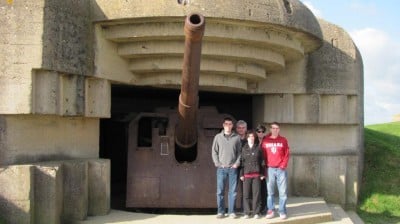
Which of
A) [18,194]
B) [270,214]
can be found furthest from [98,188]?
[270,214]

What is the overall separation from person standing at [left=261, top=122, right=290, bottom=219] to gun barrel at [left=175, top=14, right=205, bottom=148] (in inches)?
42.5

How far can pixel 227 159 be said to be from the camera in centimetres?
712

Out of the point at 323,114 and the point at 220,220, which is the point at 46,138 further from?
the point at 323,114

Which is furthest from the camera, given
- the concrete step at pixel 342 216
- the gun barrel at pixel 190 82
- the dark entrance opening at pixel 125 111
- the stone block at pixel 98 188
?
the dark entrance opening at pixel 125 111

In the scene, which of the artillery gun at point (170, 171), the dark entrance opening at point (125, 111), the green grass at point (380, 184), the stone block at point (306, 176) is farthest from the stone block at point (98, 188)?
the green grass at point (380, 184)

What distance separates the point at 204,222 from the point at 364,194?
13.5 feet

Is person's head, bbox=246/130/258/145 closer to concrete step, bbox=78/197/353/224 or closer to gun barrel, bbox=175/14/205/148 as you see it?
gun barrel, bbox=175/14/205/148

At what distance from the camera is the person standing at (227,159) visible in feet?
23.4

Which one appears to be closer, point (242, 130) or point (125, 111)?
point (242, 130)

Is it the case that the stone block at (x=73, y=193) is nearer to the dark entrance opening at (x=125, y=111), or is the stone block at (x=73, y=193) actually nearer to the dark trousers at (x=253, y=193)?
the dark entrance opening at (x=125, y=111)

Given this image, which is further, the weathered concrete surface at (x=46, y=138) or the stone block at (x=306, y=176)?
the stone block at (x=306, y=176)

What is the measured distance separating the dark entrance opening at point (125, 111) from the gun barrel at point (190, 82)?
117 centimetres

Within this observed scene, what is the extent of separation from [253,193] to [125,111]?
16.0ft

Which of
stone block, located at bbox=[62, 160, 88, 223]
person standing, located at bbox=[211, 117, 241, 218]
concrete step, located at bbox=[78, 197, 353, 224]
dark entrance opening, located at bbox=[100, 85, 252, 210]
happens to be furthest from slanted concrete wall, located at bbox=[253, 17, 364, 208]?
stone block, located at bbox=[62, 160, 88, 223]
